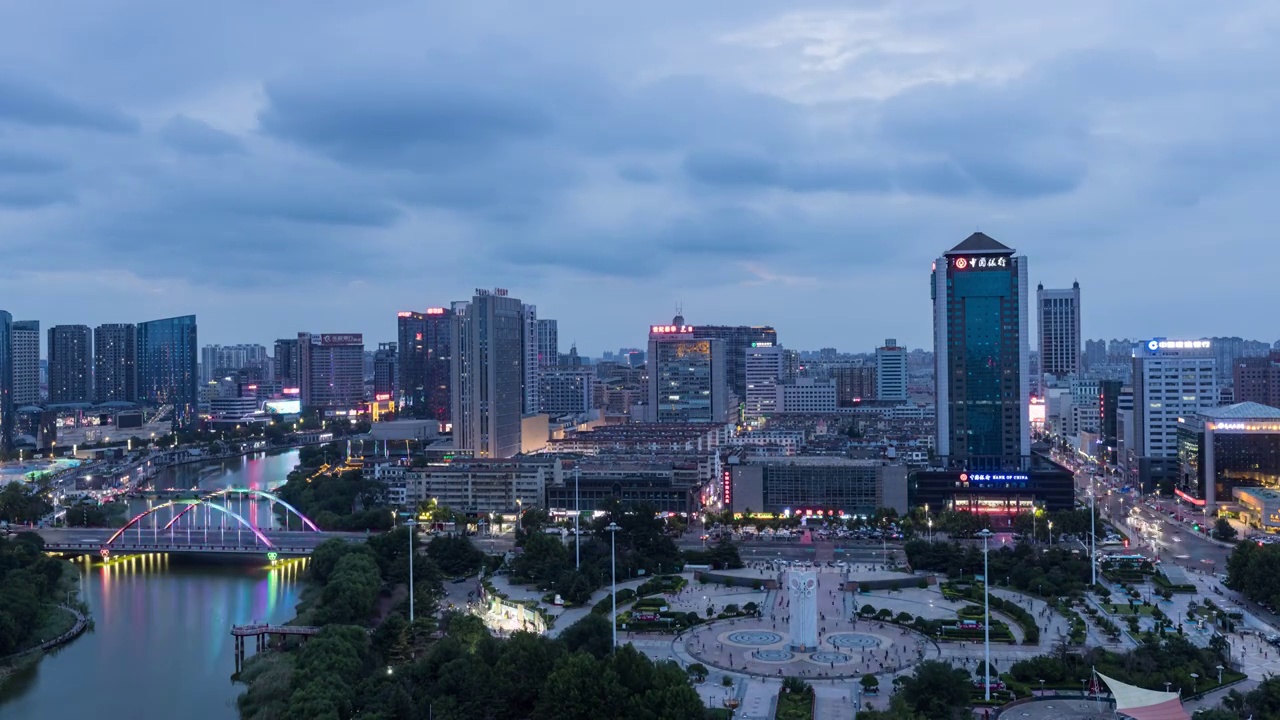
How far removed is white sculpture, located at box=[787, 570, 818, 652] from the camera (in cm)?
2091


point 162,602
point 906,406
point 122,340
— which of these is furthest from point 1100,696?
point 122,340

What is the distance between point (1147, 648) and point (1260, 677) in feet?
6.30

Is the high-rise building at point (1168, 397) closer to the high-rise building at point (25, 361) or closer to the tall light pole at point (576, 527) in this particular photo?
the tall light pole at point (576, 527)

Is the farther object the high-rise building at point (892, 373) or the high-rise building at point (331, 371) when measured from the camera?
the high-rise building at point (331, 371)

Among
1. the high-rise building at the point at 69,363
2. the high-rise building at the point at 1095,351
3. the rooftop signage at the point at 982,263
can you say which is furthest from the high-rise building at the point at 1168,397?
the high-rise building at the point at 1095,351

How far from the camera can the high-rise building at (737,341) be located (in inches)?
3925

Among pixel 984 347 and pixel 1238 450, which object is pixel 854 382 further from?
pixel 1238 450

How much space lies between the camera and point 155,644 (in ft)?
77.4

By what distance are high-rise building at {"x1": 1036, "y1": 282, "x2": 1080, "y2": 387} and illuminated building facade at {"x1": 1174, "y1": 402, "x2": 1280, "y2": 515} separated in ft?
171

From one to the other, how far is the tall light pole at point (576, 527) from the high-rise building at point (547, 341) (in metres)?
75.5

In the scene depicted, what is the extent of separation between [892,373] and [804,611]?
74.4 meters

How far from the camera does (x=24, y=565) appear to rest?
2750cm

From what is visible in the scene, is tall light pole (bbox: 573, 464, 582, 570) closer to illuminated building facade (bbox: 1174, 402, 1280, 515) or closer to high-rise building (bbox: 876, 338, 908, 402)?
illuminated building facade (bbox: 1174, 402, 1280, 515)

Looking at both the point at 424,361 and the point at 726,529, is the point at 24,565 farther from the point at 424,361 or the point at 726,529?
the point at 424,361
